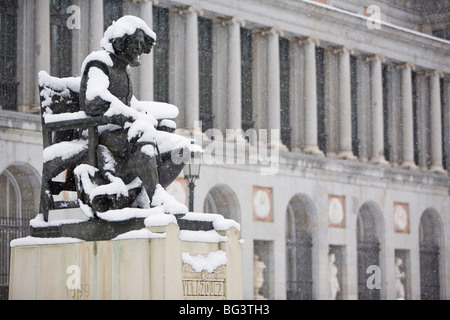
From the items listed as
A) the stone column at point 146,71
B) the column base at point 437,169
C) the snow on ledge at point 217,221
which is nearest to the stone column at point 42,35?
the stone column at point 146,71

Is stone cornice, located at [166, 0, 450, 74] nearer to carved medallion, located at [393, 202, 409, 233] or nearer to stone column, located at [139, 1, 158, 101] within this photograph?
stone column, located at [139, 1, 158, 101]

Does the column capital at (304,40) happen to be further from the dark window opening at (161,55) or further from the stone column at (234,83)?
the dark window opening at (161,55)

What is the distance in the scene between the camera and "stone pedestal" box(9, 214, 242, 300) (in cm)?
1247

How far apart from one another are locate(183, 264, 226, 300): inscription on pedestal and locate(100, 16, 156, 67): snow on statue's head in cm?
293

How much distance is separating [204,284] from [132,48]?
3141 millimetres

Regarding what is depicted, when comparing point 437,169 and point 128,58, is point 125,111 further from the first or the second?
point 437,169

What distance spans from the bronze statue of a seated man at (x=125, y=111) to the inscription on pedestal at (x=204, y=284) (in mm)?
761

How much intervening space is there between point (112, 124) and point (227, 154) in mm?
26261

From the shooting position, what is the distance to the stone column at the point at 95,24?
115 ft

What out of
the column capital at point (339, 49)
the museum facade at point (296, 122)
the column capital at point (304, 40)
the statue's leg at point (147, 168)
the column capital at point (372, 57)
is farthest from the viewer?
the column capital at point (372, 57)

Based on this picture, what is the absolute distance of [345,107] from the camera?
150ft

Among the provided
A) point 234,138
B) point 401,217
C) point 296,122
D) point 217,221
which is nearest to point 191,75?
point 234,138

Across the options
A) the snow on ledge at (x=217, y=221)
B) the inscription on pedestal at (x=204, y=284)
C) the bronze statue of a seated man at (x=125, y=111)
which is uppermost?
the bronze statue of a seated man at (x=125, y=111)
